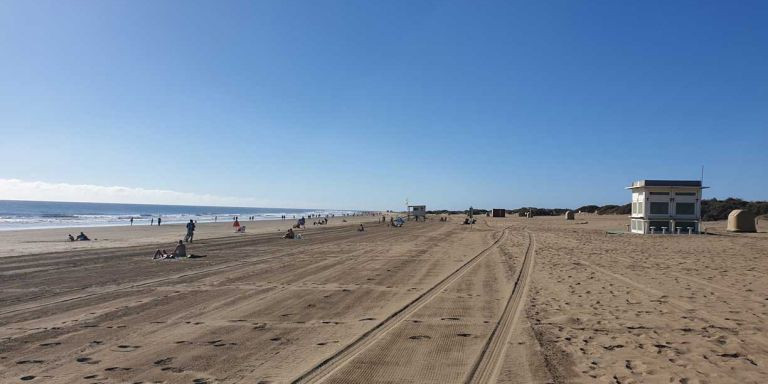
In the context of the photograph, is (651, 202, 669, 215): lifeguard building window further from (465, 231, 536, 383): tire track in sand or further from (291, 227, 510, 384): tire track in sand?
(291, 227, 510, 384): tire track in sand

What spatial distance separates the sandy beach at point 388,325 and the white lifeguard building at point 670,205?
736 inches

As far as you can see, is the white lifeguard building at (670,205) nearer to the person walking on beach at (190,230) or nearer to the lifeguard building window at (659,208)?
the lifeguard building window at (659,208)

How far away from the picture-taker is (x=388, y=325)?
7512 mm

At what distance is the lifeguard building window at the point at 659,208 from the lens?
32438 millimetres

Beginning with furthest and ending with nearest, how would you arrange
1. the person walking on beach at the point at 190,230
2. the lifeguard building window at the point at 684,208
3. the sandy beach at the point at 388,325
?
the lifeguard building window at the point at 684,208, the person walking on beach at the point at 190,230, the sandy beach at the point at 388,325

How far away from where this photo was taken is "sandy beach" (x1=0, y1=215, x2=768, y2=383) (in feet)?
17.4

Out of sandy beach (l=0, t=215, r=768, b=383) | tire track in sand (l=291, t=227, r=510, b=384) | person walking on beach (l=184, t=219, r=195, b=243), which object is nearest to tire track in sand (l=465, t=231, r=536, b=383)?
sandy beach (l=0, t=215, r=768, b=383)

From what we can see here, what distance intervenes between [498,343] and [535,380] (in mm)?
1467

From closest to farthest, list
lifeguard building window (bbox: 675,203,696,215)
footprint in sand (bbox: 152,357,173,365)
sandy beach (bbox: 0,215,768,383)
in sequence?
sandy beach (bbox: 0,215,768,383) < footprint in sand (bbox: 152,357,173,365) < lifeguard building window (bbox: 675,203,696,215)

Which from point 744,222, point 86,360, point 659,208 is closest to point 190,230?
point 86,360

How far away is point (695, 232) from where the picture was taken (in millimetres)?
31719

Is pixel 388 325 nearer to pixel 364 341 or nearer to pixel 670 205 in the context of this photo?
pixel 364 341

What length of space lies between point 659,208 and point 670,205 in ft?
2.25

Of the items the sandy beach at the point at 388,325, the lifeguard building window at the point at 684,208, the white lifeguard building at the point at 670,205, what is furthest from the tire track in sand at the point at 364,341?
the lifeguard building window at the point at 684,208
